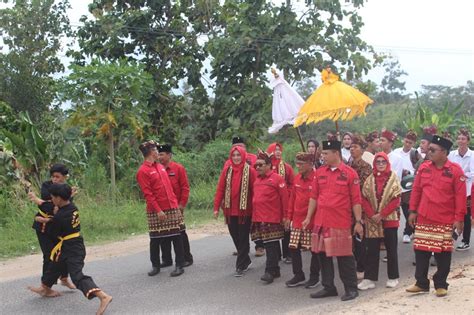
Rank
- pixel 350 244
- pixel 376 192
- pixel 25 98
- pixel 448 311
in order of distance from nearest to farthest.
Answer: pixel 448 311 → pixel 350 244 → pixel 376 192 → pixel 25 98

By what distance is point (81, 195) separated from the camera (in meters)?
→ 13.9

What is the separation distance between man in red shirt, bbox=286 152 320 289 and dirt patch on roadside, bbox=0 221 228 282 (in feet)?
10.8

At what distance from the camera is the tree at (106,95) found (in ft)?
43.3

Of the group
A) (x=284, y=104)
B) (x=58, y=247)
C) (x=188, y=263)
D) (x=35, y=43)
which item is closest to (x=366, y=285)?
(x=188, y=263)

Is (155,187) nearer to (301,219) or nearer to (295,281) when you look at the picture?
(301,219)

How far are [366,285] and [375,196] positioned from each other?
1063 mm

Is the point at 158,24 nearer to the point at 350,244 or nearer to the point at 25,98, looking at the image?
the point at 25,98

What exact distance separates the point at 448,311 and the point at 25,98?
17.2 m

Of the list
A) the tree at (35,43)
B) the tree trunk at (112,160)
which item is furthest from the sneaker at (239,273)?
the tree at (35,43)

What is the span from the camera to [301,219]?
766cm

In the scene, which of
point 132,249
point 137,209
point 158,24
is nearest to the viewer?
point 132,249

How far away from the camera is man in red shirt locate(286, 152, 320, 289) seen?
24.9 ft

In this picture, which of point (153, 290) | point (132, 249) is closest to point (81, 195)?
point (132, 249)

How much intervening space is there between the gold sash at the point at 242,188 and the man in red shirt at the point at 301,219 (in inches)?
36.4
